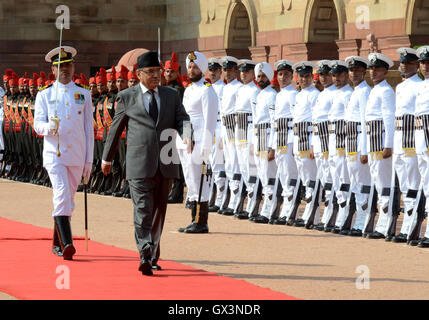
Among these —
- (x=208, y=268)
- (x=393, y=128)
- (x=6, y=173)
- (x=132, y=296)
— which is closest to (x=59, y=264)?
(x=208, y=268)

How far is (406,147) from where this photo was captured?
1255 centimetres

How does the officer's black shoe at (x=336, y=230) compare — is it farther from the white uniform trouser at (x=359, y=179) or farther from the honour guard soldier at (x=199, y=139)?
the honour guard soldier at (x=199, y=139)

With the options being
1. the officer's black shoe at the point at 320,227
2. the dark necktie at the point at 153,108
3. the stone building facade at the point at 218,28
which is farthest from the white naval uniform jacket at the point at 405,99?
the stone building facade at the point at 218,28

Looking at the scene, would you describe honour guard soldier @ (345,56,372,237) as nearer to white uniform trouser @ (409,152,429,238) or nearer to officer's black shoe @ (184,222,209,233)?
white uniform trouser @ (409,152,429,238)

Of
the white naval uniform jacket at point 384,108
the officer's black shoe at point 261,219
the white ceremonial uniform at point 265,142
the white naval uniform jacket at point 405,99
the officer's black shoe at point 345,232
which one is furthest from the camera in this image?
the white ceremonial uniform at point 265,142

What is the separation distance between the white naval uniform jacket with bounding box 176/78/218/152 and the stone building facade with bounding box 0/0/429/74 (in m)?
8.18

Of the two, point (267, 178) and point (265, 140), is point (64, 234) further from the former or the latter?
point (265, 140)

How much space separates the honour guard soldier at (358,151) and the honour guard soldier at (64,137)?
346 cm

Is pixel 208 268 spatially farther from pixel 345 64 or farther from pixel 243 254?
pixel 345 64

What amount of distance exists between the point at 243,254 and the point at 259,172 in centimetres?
375

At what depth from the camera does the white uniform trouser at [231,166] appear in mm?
16219

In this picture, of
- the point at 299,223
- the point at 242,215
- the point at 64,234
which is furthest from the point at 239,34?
the point at 64,234

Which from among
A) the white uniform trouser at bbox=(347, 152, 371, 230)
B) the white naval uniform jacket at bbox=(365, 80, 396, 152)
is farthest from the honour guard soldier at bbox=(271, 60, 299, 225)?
the white naval uniform jacket at bbox=(365, 80, 396, 152)

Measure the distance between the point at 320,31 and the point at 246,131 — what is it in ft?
33.8
